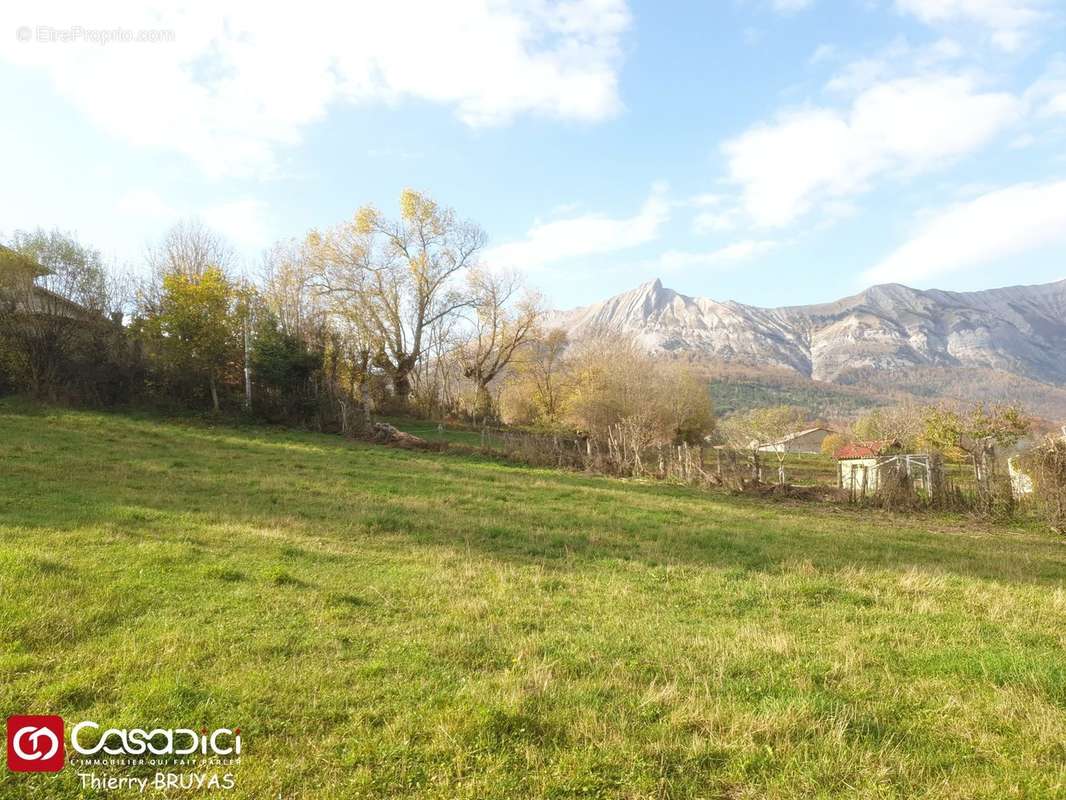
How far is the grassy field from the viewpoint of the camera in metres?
3.27

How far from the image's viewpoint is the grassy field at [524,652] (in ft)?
10.7

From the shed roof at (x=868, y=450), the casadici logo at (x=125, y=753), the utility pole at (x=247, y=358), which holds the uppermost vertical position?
the utility pole at (x=247, y=358)

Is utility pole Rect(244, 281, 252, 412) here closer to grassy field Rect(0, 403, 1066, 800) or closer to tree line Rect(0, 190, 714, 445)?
tree line Rect(0, 190, 714, 445)

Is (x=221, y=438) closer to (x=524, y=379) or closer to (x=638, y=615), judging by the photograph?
(x=638, y=615)

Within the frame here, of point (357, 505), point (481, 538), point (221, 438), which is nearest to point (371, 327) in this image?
point (221, 438)

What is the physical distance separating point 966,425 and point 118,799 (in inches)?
1783

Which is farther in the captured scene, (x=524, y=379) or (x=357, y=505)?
(x=524, y=379)

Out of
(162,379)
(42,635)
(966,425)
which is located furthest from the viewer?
(966,425)

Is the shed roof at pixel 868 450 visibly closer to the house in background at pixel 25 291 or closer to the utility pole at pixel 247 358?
the utility pole at pixel 247 358

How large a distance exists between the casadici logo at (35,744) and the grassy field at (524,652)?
0.28 ft

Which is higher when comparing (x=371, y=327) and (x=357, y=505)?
(x=371, y=327)

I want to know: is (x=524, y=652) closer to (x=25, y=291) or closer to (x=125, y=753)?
(x=125, y=753)

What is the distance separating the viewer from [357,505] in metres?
12.1

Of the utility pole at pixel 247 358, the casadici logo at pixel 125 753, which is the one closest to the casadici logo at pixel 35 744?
the casadici logo at pixel 125 753
